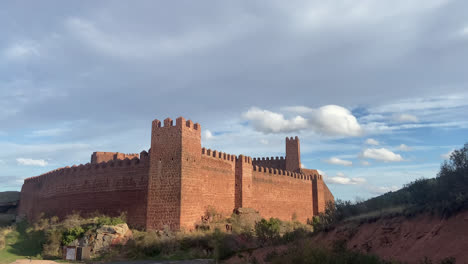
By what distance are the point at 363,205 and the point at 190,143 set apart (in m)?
11.9

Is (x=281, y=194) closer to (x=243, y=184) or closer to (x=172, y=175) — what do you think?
(x=243, y=184)

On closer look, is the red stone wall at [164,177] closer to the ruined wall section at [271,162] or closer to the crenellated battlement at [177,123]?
the crenellated battlement at [177,123]

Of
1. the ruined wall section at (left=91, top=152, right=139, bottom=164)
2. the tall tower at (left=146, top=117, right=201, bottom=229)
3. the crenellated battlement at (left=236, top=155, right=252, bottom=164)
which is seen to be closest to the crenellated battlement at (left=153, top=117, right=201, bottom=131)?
the tall tower at (left=146, top=117, right=201, bottom=229)

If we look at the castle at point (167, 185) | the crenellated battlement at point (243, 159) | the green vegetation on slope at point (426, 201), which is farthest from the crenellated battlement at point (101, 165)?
the green vegetation on slope at point (426, 201)

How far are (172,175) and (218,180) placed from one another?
15.5 feet

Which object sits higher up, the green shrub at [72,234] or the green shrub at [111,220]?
the green shrub at [111,220]

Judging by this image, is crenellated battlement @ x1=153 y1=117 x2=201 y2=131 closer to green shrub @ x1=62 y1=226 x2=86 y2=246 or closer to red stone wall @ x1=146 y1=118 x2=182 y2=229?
red stone wall @ x1=146 y1=118 x2=182 y2=229

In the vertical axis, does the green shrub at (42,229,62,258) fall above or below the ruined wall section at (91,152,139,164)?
below

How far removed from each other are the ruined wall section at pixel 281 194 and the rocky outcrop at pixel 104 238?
1181 centimetres

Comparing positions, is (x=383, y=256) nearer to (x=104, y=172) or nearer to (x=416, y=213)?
(x=416, y=213)

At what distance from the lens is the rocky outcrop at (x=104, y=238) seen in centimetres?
2041

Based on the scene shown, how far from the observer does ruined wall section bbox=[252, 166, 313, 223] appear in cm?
3072

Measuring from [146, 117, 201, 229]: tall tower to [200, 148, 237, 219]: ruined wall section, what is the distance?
51.4 inches

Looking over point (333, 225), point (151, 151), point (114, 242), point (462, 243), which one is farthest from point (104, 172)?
point (462, 243)
